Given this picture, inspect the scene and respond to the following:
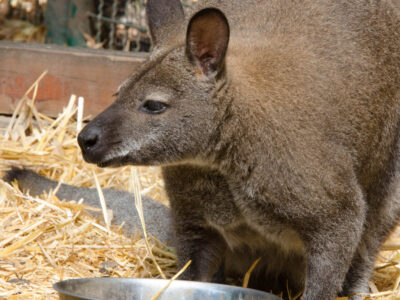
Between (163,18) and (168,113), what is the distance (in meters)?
0.71

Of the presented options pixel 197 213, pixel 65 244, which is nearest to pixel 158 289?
pixel 197 213

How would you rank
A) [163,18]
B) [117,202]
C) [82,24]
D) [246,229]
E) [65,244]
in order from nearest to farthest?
[246,229]
[163,18]
[65,244]
[117,202]
[82,24]

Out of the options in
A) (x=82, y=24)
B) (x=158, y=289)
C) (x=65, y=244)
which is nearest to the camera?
(x=158, y=289)

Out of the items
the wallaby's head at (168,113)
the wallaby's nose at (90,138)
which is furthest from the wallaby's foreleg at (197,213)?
the wallaby's nose at (90,138)

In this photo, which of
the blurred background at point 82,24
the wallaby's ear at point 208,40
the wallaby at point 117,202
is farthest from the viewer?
the blurred background at point 82,24

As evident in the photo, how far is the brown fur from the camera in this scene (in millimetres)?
3441

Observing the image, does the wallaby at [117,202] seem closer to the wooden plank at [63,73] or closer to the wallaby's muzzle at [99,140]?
the wallaby's muzzle at [99,140]

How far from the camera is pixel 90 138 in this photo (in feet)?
11.2

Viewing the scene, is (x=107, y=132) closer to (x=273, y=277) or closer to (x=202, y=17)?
(x=202, y=17)

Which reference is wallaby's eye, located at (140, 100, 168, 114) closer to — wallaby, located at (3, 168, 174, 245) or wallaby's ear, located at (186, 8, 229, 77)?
wallaby's ear, located at (186, 8, 229, 77)

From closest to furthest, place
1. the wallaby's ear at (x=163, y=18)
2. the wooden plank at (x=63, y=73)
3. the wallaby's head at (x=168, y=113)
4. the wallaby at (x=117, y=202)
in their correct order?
the wallaby's head at (x=168, y=113) < the wallaby's ear at (x=163, y=18) < the wallaby at (x=117, y=202) < the wooden plank at (x=63, y=73)

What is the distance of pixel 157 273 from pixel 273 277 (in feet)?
2.26

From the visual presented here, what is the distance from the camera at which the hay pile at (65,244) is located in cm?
389

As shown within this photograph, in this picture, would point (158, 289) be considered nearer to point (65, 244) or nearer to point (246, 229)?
point (246, 229)
